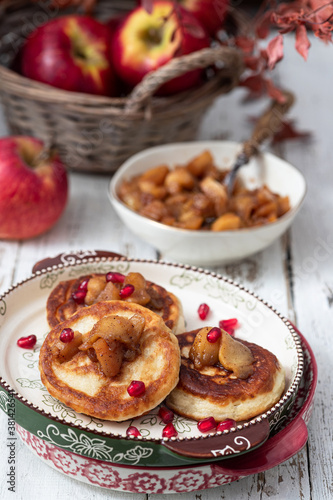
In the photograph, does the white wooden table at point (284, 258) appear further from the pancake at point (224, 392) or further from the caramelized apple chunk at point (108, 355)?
the caramelized apple chunk at point (108, 355)

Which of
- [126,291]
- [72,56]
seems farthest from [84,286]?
[72,56]

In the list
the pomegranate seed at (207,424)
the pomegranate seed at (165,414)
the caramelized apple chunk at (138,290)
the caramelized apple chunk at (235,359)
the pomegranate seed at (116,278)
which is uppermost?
the caramelized apple chunk at (235,359)

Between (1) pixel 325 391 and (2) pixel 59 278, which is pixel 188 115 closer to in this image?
(2) pixel 59 278

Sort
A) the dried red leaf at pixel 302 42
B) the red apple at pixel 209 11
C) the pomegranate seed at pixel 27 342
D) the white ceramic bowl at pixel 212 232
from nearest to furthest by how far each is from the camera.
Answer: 1. the pomegranate seed at pixel 27 342
2. the dried red leaf at pixel 302 42
3. the white ceramic bowl at pixel 212 232
4. the red apple at pixel 209 11

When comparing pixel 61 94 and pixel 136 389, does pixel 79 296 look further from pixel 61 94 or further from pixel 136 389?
pixel 61 94

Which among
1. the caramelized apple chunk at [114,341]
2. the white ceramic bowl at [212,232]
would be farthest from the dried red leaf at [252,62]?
the caramelized apple chunk at [114,341]

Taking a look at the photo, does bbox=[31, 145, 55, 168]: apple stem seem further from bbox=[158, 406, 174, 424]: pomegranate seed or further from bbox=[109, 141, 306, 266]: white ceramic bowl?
bbox=[158, 406, 174, 424]: pomegranate seed

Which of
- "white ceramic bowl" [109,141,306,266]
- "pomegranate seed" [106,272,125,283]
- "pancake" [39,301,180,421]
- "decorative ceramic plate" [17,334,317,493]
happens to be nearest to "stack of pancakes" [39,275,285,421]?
"pancake" [39,301,180,421]
